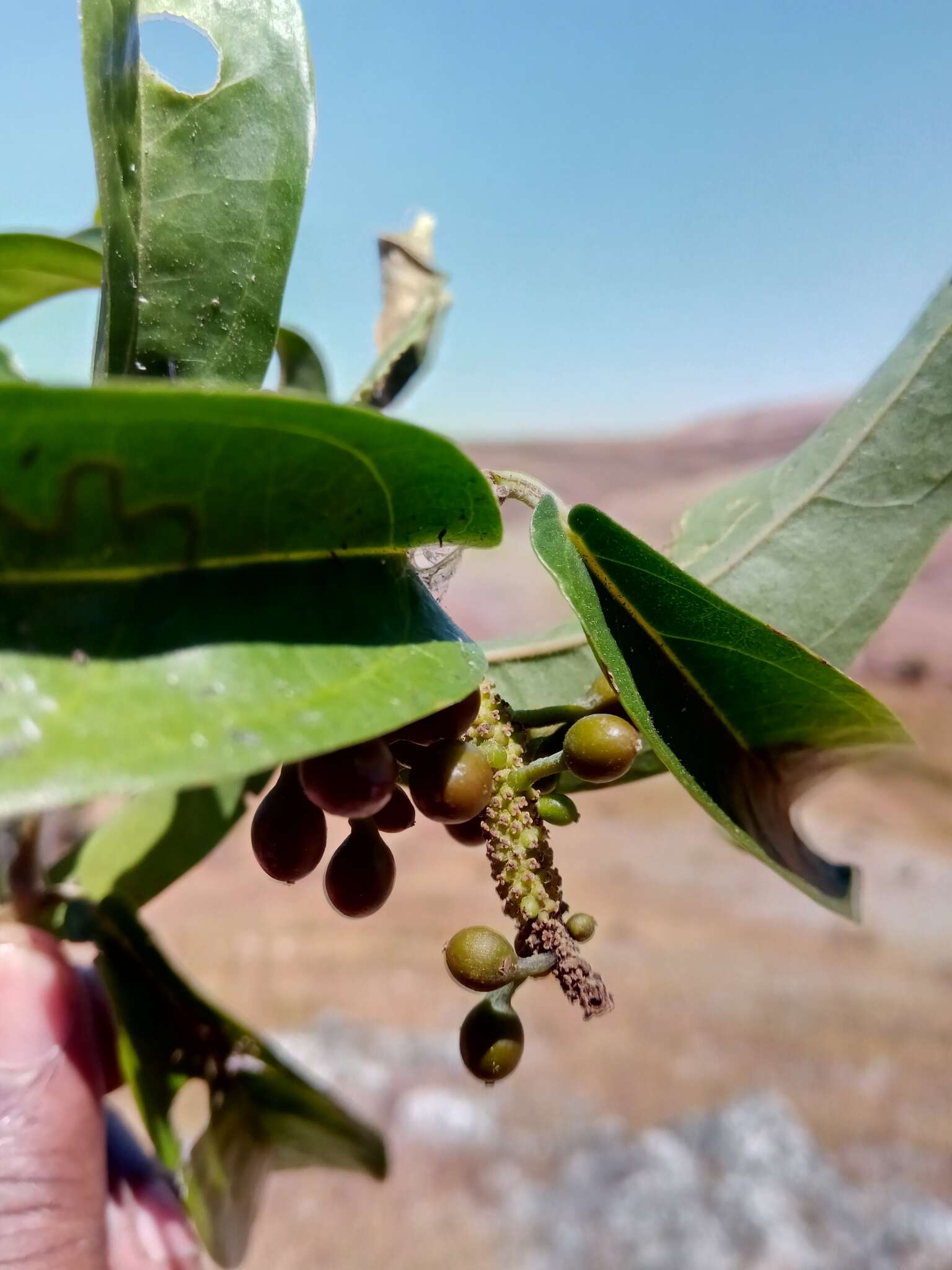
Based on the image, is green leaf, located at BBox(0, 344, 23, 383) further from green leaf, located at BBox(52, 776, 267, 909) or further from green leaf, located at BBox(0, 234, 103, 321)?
green leaf, located at BBox(52, 776, 267, 909)

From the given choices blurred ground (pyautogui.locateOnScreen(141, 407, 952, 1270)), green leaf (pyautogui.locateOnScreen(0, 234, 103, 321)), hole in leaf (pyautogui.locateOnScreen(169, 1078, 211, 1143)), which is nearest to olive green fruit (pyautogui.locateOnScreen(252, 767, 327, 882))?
green leaf (pyautogui.locateOnScreen(0, 234, 103, 321))

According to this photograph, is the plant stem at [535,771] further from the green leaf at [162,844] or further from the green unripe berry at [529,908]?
the green leaf at [162,844]

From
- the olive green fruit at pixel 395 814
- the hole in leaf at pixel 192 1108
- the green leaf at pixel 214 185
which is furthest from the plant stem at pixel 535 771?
the hole in leaf at pixel 192 1108

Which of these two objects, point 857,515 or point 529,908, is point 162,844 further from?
point 857,515

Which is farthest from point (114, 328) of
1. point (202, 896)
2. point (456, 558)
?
point (202, 896)

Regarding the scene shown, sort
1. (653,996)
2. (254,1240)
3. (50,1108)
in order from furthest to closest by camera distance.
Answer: (653,996) < (254,1240) < (50,1108)

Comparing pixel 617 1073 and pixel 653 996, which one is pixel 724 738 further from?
pixel 653 996

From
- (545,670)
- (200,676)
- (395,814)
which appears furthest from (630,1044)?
(200,676)
